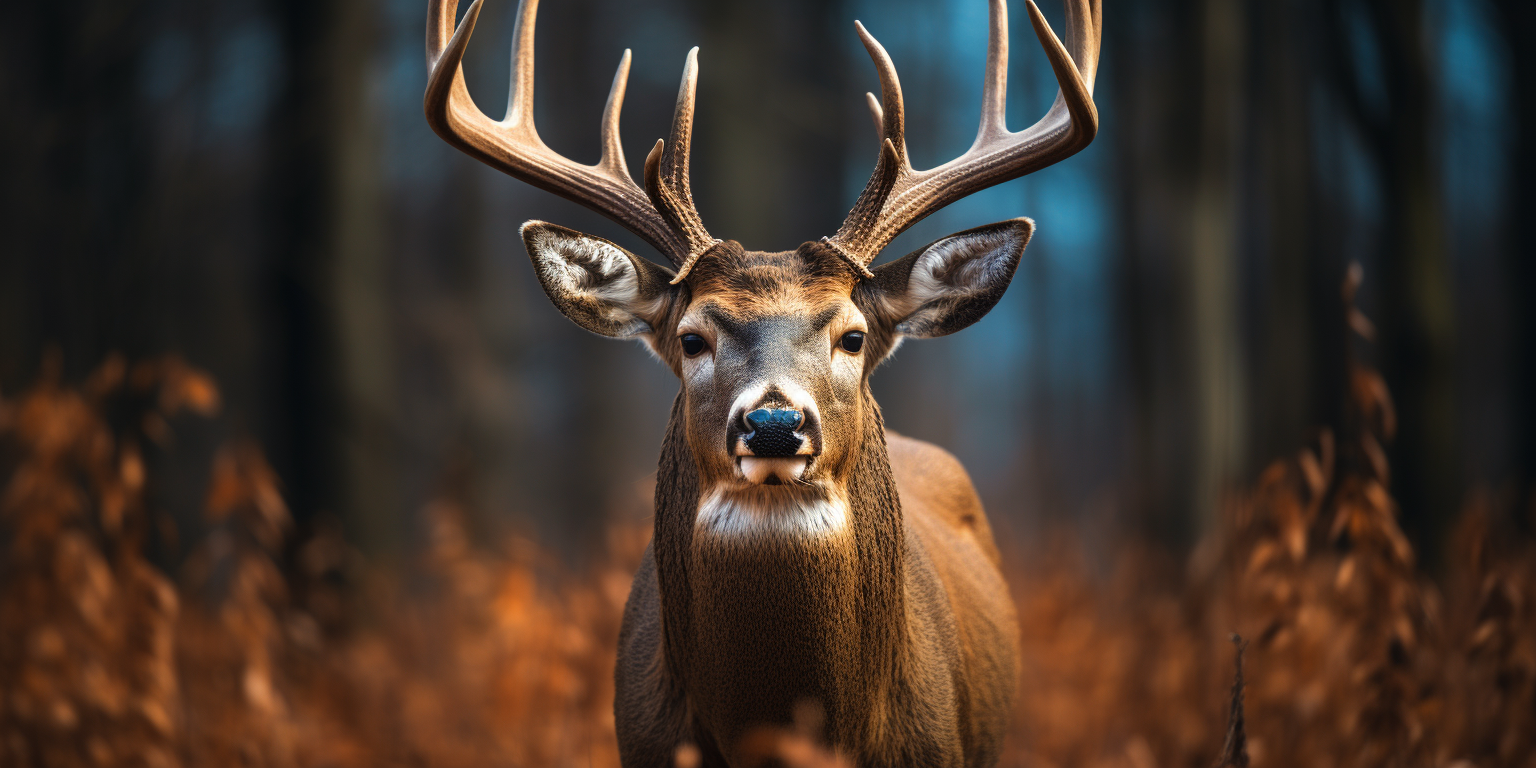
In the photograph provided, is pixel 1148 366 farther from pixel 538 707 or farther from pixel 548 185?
pixel 548 185

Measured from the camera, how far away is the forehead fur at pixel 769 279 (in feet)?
10.6

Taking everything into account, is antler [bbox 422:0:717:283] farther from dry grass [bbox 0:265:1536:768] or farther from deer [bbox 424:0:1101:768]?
dry grass [bbox 0:265:1536:768]

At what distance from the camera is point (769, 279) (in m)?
3.29

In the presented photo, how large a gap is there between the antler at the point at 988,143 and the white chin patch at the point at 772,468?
2.81ft

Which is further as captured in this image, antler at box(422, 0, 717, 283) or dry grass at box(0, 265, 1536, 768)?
dry grass at box(0, 265, 1536, 768)

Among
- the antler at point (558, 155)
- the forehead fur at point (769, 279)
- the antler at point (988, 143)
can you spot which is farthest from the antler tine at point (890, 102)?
the antler at point (558, 155)

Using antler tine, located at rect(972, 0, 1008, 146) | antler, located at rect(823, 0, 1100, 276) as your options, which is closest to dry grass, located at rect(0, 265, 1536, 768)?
antler, located at rect(823, 0, 1100, 276)

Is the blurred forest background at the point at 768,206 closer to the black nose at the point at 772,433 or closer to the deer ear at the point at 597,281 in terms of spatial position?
the deer ear at the point at 597,281

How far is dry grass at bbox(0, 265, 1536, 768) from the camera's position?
15.0 ft

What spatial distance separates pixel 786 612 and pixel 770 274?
3.49ft

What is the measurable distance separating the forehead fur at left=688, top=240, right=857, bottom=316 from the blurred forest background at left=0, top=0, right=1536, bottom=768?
52.3 inches

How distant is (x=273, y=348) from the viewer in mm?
8531

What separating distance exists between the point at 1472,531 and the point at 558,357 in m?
20.8

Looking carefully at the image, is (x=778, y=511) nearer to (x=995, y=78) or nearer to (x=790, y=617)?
(x=790, y=617)
